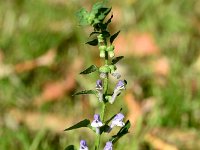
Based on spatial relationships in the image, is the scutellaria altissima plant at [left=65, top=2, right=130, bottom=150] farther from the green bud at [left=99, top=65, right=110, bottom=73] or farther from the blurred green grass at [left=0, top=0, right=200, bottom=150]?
the blurred green grass at [left=0, top=0, right=200, bottom=150]

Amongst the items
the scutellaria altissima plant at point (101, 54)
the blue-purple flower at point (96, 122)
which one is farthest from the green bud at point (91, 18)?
the blue-purple flower at point (96, 122)

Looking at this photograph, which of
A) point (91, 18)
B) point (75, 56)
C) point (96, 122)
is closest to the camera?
point (91, 18)

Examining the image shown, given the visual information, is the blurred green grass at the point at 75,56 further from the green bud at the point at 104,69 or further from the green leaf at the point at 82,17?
the green leaf at the point at 82,17

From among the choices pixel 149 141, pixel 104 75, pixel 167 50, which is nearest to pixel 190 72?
pixel 167 50

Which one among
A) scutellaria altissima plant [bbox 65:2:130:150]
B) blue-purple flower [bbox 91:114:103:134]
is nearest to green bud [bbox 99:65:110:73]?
scutellaria altissima plant [bbox 65:2:130:150]

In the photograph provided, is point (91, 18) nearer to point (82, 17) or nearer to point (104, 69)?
point (82, 17)

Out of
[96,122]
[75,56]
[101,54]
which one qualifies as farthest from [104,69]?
[75,56]

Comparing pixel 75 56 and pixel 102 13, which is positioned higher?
pixel 75 56

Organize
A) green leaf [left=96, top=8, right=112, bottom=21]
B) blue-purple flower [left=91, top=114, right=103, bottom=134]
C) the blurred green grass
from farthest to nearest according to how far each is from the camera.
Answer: the blurred green grass → blue-purple flower [left=91, top=114, right=103, bottom=134] → green leaf [left=96, top=8, right=112, bottom=21]
